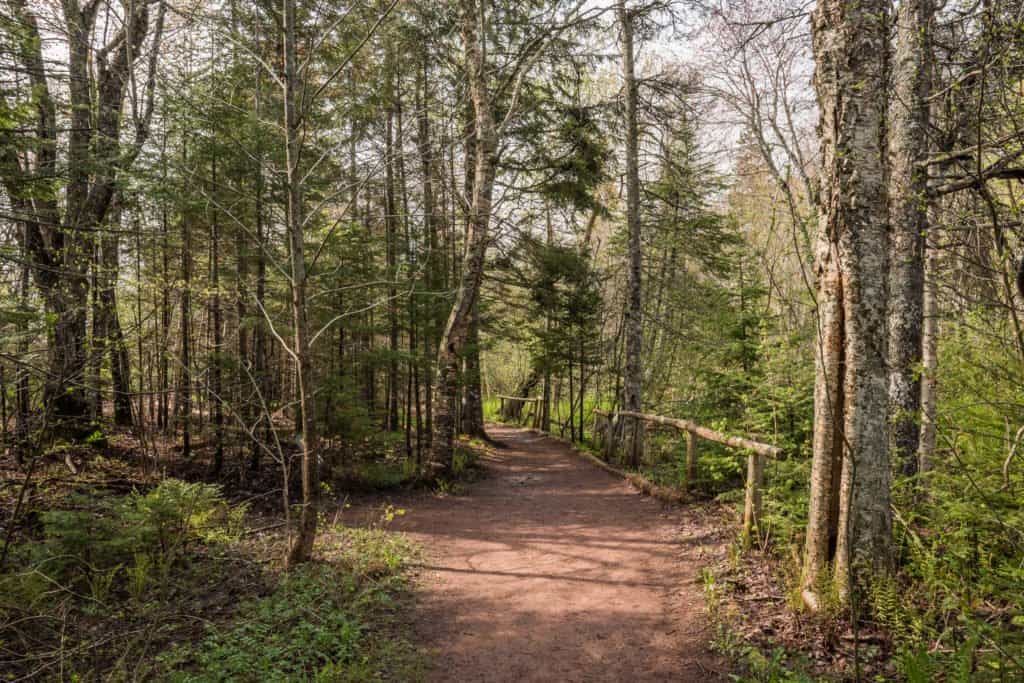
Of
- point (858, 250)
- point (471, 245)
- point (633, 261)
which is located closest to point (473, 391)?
point (633, 261)

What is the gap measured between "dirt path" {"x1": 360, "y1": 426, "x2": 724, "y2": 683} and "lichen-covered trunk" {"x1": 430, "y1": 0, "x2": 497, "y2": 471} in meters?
1.38

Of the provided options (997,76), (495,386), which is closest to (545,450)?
(997,76)

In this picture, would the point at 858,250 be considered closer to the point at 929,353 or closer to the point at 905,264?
the point at 905,264

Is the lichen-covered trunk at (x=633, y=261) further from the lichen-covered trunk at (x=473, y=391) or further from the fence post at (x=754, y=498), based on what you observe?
the fence post at (x=754, y=498)

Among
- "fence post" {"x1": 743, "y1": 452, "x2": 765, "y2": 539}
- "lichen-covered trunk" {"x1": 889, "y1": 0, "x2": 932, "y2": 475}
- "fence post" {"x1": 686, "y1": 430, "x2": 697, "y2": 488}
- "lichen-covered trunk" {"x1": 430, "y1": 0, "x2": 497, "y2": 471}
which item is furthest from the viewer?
"lichen-covered trunk" {"x1": 430, "y1": 0, "x2": 497, "y2": 471}

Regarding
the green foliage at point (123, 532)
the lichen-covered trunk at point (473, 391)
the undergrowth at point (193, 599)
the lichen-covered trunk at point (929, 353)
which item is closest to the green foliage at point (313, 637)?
the undergrowth at point (193, 599)

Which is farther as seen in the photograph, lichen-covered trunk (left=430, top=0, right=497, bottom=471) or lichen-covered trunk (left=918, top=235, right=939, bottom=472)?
lichen-covered trunk (left=430, top=0, right=497, bottom=471)

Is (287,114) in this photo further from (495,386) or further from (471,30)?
(495,386)

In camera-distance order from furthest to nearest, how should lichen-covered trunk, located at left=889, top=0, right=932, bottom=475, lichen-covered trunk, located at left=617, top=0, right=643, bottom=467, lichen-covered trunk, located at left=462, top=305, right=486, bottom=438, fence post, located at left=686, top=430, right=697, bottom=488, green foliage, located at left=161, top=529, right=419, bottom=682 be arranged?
lichen-covered trunk, located at left=462, top=305, right=486, bottom=438 → lichen-covered trunk, located at left=617, top=0, right=643, bottom=467 → fence post, located at left=686, top=430, right=697, bottom=488 → lichen-covered trunk, located at left=889, top=0, right=932, bottom=475 → green foliage, located at left=161, top=529, right=419, bottom=682

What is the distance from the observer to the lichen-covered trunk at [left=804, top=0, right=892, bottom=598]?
12.7 ft

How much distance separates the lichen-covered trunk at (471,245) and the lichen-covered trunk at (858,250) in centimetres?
590

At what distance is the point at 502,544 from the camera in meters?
6.69

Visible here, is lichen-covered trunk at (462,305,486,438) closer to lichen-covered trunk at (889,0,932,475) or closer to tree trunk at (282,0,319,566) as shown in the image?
tree trunk at (282,0,319,566)

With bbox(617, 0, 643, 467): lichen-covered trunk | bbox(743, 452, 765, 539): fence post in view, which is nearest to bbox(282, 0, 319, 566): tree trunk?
bbox(743, 452, 765, 539): fence post
